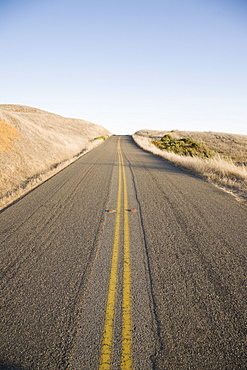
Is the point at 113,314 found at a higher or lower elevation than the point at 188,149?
lower

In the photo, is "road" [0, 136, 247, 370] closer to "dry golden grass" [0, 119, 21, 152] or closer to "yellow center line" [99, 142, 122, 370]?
"yellow center line" [99, 142, 122, 370]

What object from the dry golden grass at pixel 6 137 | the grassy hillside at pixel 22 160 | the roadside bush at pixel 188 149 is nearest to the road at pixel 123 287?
the grassy hillside at pixel 22 160

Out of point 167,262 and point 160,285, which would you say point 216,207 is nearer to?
point 167,262

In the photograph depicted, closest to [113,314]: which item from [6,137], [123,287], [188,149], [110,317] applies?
[110,317]

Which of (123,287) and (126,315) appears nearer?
(126,315)

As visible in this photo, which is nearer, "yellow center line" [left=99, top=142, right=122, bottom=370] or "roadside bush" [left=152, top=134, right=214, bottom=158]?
"yellow center line" [left=99, top=142, right=122, bottom=370]

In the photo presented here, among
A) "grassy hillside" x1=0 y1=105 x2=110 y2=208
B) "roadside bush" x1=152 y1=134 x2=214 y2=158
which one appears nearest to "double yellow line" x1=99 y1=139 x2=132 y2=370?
"grassy hillside" x1=0 y1=105 x2=110 y2=208

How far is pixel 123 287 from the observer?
296 cm

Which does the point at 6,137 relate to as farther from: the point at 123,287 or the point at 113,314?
the point at 113,314

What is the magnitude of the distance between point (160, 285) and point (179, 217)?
8.36ft

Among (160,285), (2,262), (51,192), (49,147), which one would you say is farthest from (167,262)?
(49,147)

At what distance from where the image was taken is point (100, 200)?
6590mm

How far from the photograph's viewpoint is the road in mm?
2115

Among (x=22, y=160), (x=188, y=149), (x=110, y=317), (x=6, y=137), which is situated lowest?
(x=110, y=317)
